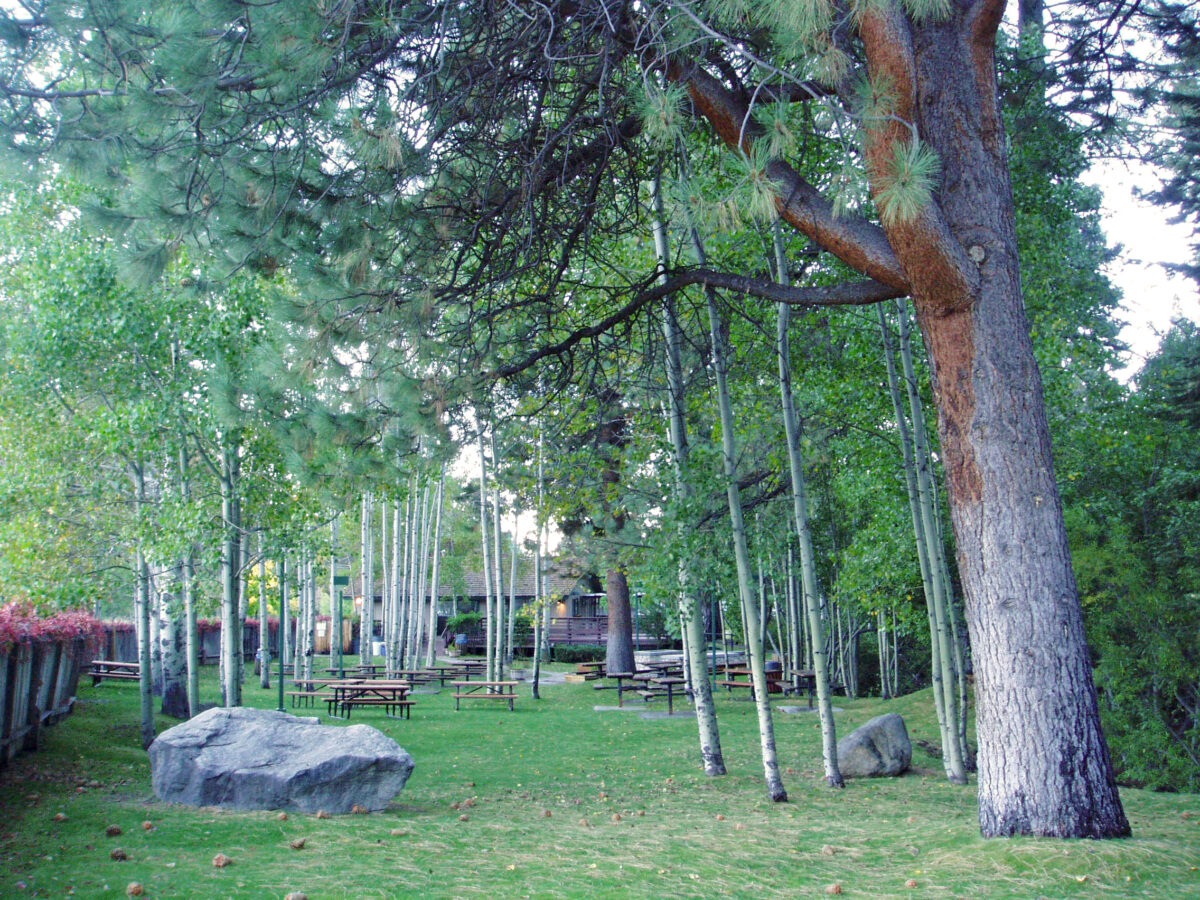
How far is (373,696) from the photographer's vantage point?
17500 mm

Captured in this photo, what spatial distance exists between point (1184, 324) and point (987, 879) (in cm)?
1608

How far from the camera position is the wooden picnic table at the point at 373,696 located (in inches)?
561

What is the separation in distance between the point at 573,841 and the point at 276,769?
251cm

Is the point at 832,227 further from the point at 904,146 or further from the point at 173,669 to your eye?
the point at 173,669

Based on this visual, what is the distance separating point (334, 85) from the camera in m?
5.47

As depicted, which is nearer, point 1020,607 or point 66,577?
point 1020,607

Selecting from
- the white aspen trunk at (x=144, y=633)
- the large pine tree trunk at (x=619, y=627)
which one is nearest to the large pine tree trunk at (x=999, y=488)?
the white aspen trunk at (x=144, y=633)

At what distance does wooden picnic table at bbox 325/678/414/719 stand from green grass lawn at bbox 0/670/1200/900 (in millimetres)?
3963

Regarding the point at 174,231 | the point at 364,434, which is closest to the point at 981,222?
the point at 364,434

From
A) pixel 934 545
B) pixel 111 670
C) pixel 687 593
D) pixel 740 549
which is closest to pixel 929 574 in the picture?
pixel 934 545

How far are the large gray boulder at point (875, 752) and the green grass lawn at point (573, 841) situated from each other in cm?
24

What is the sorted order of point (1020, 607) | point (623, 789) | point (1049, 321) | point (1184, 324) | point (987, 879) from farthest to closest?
point (1184, 324), point (1049, 321), point (623, 789), point (1020, 607), point (987, 879)

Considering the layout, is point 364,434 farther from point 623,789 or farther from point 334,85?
point 623,789

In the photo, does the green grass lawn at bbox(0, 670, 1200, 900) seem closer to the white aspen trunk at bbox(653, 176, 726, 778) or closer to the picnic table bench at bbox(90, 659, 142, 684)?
the white aspen trunk at bbox(653, 176, 726, 778)
